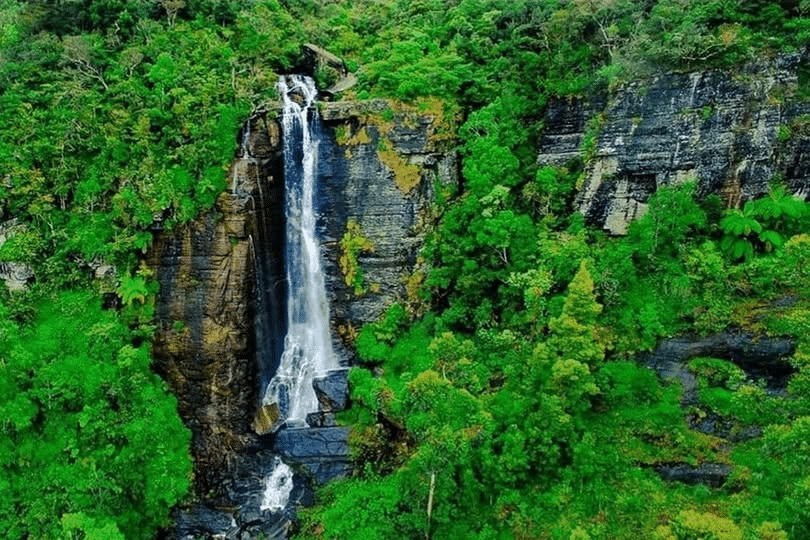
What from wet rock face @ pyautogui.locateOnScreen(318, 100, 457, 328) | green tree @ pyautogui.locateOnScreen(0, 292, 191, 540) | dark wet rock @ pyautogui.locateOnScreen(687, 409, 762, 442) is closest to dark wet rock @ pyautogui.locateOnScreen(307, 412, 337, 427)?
wet rock face @ pyautogui.locateOnScreen(318, 100, 457, 328)

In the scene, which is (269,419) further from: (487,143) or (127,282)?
(487,143)

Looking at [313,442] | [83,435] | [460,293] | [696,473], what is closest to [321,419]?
[313,442]

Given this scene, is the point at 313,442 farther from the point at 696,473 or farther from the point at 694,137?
the point at 694,137

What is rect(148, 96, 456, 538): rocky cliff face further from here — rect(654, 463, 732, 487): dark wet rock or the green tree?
rect(654, 463, 732, 487): dark wet rock

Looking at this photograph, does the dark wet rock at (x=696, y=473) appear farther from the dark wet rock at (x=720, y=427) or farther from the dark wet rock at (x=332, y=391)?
the dark wet rock at (x=332, y=391)

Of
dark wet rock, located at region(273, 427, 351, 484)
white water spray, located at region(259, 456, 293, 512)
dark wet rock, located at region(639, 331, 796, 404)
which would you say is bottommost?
Answer: white water spray, located at region(259, 456, 293, 512)

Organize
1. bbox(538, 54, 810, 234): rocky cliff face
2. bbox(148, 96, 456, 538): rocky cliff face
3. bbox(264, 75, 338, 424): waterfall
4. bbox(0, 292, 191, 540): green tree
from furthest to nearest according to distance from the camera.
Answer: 1. bbox(264, 75, 338, 424): waterfall
2. bbox(148, 96, 456, 538): rocky cliff face
3. bbox(538, 54, 810, 234): rocky cliff face
4. bbox(0, 292, 191, 540): green tree

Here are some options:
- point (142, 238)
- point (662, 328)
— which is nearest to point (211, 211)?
point (142, 238)

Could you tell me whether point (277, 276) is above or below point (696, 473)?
above
